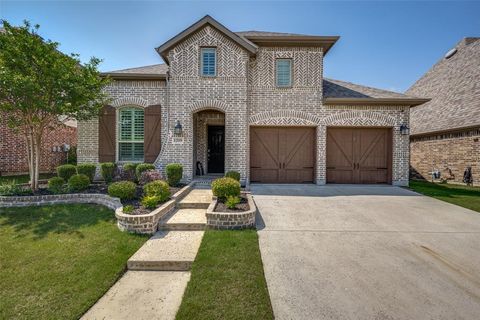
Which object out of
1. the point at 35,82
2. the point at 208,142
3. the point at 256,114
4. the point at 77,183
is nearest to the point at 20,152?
the point at 77,183

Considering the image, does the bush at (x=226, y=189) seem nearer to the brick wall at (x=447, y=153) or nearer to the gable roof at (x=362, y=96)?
the gable roof at (x=362, y=96)

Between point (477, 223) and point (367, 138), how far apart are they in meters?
5.09

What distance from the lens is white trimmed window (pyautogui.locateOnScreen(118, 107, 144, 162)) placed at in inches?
376

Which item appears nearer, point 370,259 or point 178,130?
point 370,259

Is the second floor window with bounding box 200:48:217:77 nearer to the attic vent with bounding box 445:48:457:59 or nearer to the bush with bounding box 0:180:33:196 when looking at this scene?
the bush with bounding box 0:180:33:196

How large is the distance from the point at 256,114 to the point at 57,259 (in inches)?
304

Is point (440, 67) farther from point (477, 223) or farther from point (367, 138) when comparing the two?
point (477, 223)

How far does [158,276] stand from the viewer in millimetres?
3445

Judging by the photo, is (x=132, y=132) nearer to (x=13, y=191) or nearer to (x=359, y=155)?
(x=13, y=191)

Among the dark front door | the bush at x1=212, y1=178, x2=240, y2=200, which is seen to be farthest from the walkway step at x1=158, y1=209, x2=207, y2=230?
the dark front door

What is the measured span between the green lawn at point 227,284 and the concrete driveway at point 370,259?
0.18 meters

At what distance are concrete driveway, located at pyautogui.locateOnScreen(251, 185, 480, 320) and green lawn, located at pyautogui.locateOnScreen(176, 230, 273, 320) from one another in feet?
0.60

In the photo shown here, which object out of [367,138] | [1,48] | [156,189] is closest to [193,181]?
[156,189]

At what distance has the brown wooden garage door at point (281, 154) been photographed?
9.78m
